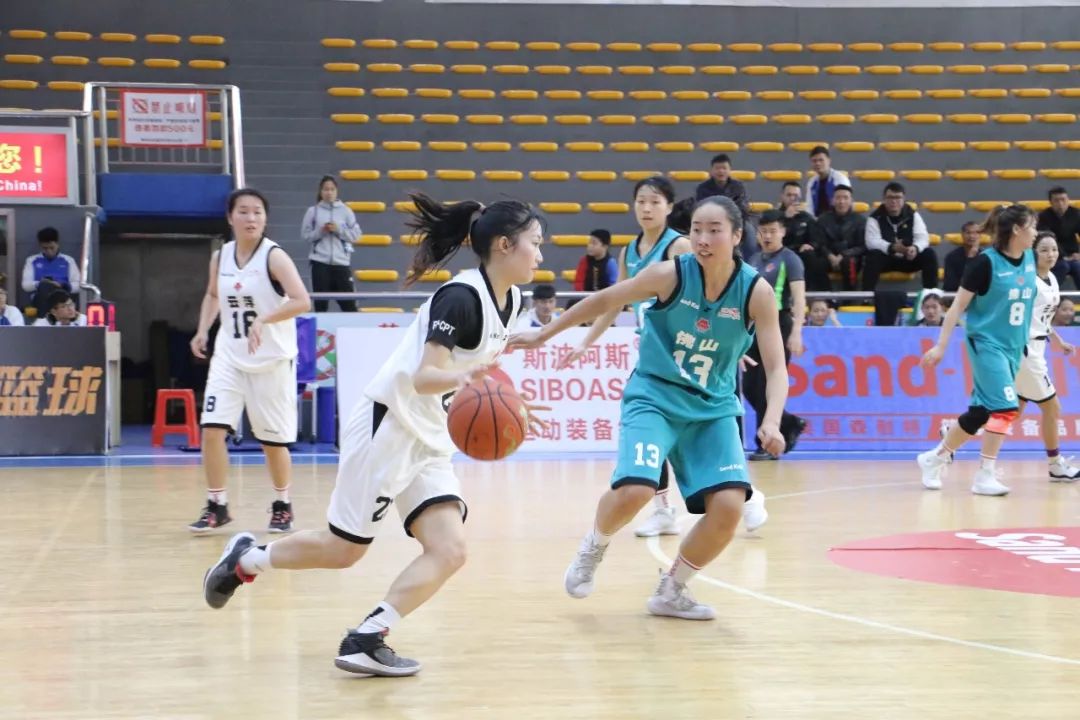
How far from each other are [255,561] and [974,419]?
607cm

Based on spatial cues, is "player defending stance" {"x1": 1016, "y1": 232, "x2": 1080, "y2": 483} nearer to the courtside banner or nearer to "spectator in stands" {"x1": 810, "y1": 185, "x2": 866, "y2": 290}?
"spectator in stands" {"x1": 810, "y1": 185, "x2": 866, "y2": 290}

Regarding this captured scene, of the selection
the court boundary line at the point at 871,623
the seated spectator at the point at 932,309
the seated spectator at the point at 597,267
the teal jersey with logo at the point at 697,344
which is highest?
the seated spectator at the point at 597,267

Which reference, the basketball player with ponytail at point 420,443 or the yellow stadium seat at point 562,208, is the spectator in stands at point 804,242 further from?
the basketball player with ponytail at point 420,443

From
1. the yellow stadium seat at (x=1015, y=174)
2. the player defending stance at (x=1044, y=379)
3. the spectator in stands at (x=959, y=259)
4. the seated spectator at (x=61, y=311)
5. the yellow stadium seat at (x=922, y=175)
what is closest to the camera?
the player defending stance at (x=1044, y=379)

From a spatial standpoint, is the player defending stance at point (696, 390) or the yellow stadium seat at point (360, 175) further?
the yellow stadium seat at point (360, 175)

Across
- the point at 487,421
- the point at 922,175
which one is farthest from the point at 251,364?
the point at 922,175

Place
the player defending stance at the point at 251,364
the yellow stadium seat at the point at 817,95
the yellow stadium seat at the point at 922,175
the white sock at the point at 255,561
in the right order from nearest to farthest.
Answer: the white sock at the point at 255,561 < the player defending stance at the point at 251,364 < the yellow stadium seat at the point at 922,175 < the yellow stadium seat at the point at 817,95

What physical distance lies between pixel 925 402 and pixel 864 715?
926 centimetres

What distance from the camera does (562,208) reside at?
56.4ft

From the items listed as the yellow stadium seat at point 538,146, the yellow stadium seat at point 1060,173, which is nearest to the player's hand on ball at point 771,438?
the yellow stadium seat at point 538,146

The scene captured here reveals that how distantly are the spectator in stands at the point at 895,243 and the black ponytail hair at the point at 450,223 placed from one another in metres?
10.8

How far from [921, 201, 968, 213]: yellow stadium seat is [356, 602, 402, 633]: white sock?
15099mm

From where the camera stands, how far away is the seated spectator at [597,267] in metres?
13.7

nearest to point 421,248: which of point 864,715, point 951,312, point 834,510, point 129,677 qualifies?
point 129,677
